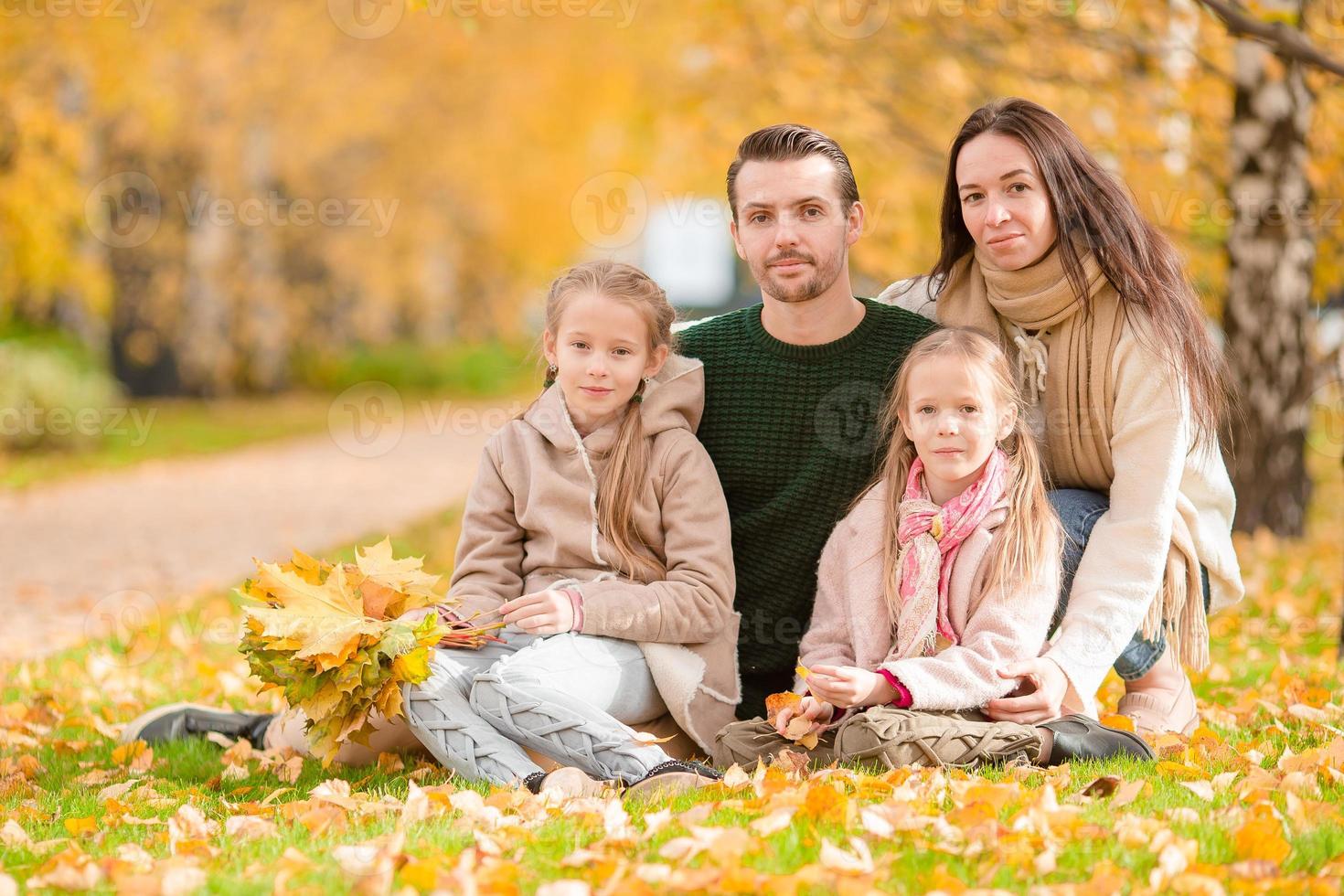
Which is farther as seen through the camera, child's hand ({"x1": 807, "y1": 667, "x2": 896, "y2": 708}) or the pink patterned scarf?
the pink patterned scarf

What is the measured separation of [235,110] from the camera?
16.0m

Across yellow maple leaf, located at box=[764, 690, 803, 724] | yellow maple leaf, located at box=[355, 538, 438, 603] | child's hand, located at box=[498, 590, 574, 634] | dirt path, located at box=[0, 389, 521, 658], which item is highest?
yellow maple leaf, located at box=[355, 538, 438, 603]

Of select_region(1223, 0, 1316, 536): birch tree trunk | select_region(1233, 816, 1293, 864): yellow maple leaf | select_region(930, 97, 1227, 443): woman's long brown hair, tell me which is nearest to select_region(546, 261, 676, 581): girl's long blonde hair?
select_region(930, 97, 1227, 443): woman's long brown hair

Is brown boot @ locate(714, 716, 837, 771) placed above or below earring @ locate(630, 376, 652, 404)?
below

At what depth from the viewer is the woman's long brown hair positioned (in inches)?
136

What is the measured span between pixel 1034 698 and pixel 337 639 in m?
1.63

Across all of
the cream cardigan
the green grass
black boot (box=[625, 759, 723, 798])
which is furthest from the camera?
the cream cardigan

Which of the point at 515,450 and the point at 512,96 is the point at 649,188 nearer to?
the point at 512,96

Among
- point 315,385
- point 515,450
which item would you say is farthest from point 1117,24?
point 315,385

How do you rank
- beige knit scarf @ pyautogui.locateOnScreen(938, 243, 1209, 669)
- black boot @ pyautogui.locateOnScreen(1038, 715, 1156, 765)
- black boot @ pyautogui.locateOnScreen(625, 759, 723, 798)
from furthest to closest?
1. beige knit scarf @ pyautogui.locateOnScreen(938, 243, 1209, 669)
2. black boot @ pyautogui.locateOnScreen(1038, 715, 1156, 765)
3. black boot @ pyautogui.locateOnScreen(625, 759, 723, 798)

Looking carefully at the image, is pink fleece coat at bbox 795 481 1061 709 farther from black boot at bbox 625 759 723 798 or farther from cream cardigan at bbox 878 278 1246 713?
black boot at bbox 625 759 723 798

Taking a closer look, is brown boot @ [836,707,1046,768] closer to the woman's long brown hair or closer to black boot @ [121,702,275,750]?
the woman's long brown hair

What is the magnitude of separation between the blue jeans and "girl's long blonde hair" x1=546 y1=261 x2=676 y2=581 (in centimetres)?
105

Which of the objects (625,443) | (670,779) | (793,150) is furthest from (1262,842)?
(793,150)
